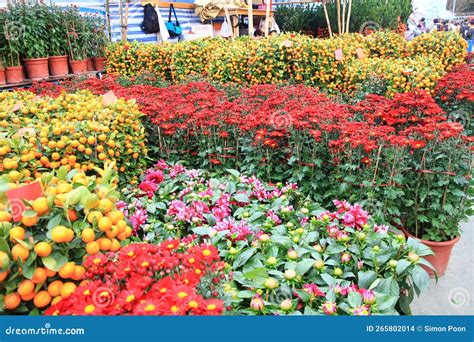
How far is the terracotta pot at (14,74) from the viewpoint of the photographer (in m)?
5.32

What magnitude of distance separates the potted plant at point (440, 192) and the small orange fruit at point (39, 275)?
78.9 inches

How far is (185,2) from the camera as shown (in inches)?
446

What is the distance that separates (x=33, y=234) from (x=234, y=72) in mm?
4369

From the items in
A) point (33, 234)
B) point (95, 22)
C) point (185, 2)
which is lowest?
point (33, 234)

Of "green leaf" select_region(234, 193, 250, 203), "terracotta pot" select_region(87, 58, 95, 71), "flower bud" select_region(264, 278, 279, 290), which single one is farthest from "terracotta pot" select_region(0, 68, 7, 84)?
"flower bud" select_region(264, 278, 279, 290)

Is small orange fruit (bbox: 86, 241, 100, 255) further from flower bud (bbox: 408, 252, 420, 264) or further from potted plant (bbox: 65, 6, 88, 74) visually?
potted plant (bbox: 65, 6, 88, 74)

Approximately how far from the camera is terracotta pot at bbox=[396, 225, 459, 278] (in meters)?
2.50

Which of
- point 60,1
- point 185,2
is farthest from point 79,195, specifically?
point 185,2

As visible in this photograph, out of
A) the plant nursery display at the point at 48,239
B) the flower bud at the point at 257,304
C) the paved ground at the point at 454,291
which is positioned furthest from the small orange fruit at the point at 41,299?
the paved ground at the point at 454,291

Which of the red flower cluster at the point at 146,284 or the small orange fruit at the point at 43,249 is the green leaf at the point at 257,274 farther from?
the small orange fruit at the point at 43,249

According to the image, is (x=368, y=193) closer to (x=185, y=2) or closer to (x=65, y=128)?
(x=65, y=128)

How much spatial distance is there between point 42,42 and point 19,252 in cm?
526

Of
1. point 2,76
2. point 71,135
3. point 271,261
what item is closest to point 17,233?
point 271,261

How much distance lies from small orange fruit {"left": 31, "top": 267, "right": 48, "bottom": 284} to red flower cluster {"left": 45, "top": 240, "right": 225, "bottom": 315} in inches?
3.5
